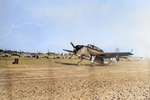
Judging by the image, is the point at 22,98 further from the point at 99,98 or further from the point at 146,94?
the point at 146,94

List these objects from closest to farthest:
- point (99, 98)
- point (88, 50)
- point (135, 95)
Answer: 1. point (99, 98)
2. point (135, 95)
3. point (88, 50)

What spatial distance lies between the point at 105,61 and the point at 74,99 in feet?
75.0

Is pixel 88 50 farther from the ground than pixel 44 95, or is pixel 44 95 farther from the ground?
pixel 88 50

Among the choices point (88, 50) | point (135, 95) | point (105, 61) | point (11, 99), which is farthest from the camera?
point (105, 61)

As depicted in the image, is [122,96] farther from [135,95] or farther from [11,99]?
[11,99]

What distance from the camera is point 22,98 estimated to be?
5973 millimetres

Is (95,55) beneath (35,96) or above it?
above

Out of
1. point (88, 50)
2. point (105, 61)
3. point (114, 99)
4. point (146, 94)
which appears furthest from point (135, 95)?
point (105, 61)

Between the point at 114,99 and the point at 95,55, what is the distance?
753 inches

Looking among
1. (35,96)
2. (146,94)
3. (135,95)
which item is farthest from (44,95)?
(146,94)

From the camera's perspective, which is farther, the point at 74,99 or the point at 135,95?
the point at 135,95

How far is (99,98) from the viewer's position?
20.4 feet

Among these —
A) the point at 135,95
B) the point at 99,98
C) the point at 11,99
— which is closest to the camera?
the point at 11,99

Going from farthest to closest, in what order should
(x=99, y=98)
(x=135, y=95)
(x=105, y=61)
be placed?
(x=105, y=61)
(x=135, y=95)
(x=99, y=98)
